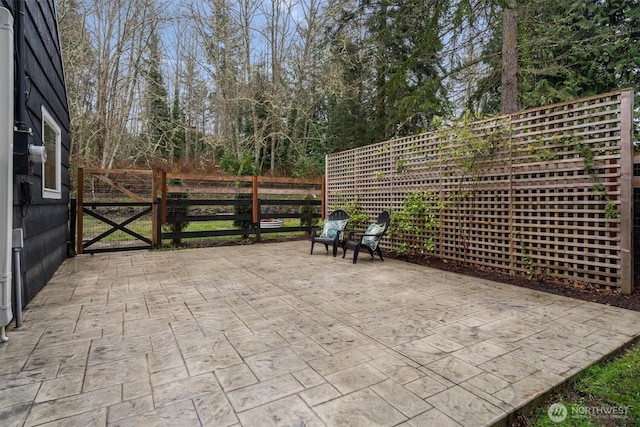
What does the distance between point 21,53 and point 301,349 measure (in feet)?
10.8

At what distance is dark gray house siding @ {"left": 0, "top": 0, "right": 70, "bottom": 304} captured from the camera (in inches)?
118

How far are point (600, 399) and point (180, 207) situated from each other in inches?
271

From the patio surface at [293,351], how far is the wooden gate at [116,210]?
2.34m

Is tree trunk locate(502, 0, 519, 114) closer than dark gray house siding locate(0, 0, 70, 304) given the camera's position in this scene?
No

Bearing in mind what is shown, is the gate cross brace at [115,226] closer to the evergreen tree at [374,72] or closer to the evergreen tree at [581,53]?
the evergreen tree at [374,72]

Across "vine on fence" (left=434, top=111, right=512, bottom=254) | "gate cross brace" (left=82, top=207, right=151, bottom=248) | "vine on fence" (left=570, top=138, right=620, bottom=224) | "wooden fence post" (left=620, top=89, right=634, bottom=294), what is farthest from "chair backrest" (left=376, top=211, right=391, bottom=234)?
"gate cross brace" (left=82, top=207, right=151, bottom=248)

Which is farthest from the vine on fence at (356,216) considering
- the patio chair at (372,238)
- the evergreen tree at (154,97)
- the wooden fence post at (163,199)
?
the evergreen tree at (154,97)

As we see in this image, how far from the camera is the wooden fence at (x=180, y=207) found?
6.19 metres

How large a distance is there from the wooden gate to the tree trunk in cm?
685

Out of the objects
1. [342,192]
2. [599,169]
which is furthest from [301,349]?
[342,192]

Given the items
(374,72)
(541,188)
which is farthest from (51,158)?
(374,72)

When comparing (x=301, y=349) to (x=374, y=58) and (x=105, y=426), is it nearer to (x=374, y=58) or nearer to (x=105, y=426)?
(x=105, y=426)

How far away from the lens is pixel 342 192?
24.6 ft

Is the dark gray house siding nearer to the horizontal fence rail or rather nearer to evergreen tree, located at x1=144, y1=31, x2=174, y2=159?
the horizontal fence rail
